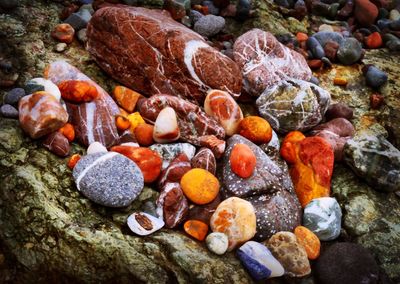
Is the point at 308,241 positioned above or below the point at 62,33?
below

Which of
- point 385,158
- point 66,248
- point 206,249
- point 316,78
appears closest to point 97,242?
point 66,248

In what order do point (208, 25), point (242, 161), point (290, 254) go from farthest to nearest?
point (208, 25)
point (242, 161)
point (290, 254)

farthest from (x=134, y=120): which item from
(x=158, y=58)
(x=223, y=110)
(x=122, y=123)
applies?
(x=223, y=110)

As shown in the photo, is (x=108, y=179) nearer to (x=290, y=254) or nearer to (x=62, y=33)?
(x=290, y=254)

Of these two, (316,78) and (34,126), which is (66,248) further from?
A: (316,78)

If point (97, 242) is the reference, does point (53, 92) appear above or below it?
above

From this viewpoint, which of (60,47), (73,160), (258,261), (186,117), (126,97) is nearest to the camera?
(258,261)
